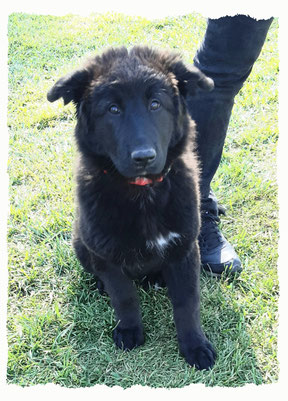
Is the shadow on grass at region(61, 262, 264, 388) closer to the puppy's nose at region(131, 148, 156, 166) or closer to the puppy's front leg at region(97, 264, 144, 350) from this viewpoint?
the puppy's front leg at region(97, 264, 144, 350)

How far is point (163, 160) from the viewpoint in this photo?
6.89 feet

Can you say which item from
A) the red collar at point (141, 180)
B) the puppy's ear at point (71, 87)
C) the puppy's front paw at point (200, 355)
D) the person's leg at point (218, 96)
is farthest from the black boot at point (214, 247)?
the puppy's ear at point (71, 87)

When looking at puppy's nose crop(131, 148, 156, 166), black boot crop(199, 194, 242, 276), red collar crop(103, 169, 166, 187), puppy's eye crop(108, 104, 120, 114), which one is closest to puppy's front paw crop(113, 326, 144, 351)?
black boot crop(199, 194, 242, 276)

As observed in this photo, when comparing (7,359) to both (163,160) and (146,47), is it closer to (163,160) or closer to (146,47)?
(163,160)

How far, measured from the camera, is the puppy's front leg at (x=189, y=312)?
7.82 ft

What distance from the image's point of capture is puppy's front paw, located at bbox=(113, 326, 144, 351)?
98.2 inches

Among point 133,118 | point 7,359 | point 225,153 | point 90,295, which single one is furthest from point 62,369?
point 225,153

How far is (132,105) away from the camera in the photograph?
209 cm

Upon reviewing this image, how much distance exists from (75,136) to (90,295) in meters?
1.06

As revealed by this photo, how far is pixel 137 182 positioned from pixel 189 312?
73 cm

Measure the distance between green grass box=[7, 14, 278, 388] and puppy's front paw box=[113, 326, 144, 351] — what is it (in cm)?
4

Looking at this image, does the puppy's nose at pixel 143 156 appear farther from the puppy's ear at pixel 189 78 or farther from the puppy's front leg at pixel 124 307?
the puppy's front leg at pixel 124 307

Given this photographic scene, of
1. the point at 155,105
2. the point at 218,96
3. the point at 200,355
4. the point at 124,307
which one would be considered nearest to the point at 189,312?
the point at 200,355

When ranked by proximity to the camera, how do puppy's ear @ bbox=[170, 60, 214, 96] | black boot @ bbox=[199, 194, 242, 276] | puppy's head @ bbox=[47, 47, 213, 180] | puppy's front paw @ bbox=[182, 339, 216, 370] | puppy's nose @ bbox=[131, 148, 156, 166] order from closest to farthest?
puppy's nose @ bbox=[131, 148, 156, 166] < puppy's head @ bbox=[47, 47, 213, 180] < puppy's ear @ bbox=[170, 60, 214, 96] < puppy's front paw @ bbox=[182, 339, 216, 370] < black boot @ bbox=[199, 194, 242, 276]
